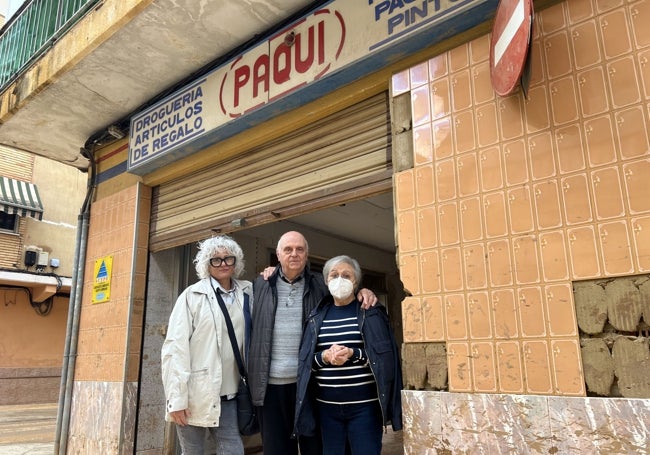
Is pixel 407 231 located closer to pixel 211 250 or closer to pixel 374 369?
pixel 374 369

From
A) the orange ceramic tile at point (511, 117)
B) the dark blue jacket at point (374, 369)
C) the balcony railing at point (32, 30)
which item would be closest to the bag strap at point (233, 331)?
the dark blue jacket at point (374, 369)

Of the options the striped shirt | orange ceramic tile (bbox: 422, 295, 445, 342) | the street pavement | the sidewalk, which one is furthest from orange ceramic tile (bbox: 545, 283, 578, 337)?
the sidewalk

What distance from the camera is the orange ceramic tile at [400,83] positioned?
125 inches

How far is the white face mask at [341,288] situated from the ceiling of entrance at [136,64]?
2244mm

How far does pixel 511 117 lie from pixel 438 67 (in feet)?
2.06

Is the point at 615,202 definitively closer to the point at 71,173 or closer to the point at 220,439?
the point at 220,439

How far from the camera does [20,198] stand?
13477 mm

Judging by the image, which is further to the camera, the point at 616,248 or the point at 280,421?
the point at 280,421

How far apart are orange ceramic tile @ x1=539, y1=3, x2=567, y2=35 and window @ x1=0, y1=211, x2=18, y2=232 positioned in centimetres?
1477

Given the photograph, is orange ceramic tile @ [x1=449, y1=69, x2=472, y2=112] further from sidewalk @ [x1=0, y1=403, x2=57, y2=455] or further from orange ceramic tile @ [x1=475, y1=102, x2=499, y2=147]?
sidewalk @ [x1=0, y1=403, x2=57, y2=455]

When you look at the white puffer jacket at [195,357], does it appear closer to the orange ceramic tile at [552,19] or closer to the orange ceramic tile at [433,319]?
the orange ceramic tile at [433,319]

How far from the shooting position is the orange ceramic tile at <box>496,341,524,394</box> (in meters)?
2.40

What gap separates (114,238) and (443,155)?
4176 mm

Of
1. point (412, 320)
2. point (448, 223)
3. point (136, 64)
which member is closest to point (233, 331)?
point (412, 320)
